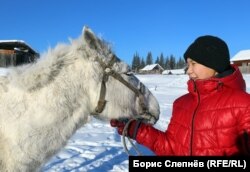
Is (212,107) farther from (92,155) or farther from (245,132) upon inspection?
(92,155)

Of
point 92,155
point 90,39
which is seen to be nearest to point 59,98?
point 90,39

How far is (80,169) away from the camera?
6270 mm

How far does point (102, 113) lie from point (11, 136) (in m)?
0.77

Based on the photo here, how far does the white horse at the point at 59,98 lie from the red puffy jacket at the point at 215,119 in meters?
0.62

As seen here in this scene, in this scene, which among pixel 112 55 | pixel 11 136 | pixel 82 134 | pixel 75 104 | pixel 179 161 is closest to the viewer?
pixel 179 161

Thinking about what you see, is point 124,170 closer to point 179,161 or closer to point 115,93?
point 115,93

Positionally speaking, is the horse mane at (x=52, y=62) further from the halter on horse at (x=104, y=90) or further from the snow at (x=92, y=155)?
the snow at (x=92, y=155)

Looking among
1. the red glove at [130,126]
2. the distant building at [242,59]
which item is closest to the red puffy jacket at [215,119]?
the red glove at [130,126]

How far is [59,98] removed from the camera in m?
2.69

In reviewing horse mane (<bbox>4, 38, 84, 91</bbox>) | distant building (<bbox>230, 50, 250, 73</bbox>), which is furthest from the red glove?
distant building (<bbox>230, 50, 250, 73</bbox>)

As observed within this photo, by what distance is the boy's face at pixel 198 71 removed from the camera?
99.7 inches

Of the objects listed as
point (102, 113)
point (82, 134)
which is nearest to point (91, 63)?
point (102, 113)

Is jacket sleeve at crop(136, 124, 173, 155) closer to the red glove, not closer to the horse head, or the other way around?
the red glove

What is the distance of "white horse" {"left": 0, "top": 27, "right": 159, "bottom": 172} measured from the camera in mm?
2547
